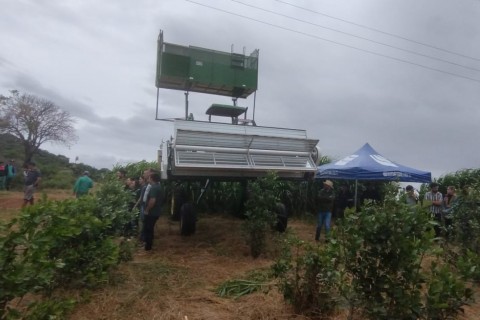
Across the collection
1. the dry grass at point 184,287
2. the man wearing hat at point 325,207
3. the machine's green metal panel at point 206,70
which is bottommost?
the dry grass at point 184,287

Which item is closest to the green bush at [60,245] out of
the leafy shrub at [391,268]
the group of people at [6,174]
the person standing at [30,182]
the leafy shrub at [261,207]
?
the leafy shrub at [261,207]

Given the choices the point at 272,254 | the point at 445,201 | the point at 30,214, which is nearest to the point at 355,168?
the point at 445,201

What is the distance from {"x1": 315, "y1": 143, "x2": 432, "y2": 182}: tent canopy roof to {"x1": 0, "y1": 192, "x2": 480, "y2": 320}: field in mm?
3893

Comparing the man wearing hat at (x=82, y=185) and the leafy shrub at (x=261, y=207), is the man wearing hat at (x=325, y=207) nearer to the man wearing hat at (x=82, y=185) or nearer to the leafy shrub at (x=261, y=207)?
the leafy shrub at (x=261, y=207)

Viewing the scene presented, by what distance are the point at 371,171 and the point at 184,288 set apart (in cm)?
691

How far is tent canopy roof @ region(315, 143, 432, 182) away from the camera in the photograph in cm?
1019

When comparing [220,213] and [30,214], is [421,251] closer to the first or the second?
[30,214]

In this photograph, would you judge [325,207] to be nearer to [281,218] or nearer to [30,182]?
[281,218]

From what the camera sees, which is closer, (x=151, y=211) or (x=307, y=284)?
(x=307, y=284)

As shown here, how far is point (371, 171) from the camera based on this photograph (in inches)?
404

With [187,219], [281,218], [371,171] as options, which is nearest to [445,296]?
[281,218]

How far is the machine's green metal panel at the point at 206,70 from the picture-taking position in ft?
26.6

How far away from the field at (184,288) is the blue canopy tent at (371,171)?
12.8ft

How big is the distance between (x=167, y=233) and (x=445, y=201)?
709 centimetres
